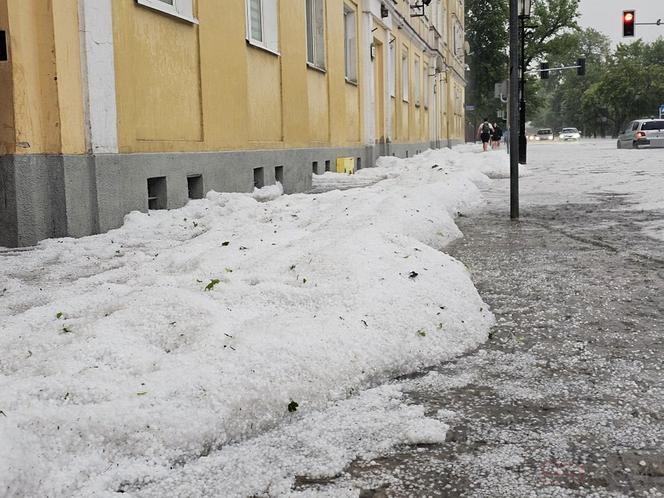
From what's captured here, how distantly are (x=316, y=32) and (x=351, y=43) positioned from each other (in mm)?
3204

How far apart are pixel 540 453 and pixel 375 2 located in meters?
18.0

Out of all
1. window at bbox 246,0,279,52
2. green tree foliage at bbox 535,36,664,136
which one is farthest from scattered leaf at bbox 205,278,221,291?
Answer: green tree foliage at bbox 535,36,664,136

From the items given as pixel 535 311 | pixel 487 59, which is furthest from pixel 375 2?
pixel 487 59

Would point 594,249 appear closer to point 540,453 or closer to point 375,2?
point 540,453

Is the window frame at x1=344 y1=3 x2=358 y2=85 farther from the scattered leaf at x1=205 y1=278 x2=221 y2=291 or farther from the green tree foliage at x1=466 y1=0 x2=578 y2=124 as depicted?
the green tree foliage at x1=466 y1=0 x2=578 y2=124

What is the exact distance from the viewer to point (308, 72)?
13.7 m

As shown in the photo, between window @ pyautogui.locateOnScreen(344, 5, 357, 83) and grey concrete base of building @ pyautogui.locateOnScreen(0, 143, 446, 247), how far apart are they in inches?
337

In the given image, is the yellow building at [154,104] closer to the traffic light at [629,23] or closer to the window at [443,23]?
the traffic light at [629,23]

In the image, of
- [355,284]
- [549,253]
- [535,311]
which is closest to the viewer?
[355,284]

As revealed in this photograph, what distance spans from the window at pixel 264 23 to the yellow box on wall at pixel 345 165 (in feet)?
13.9

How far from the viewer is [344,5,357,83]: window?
1759 cm

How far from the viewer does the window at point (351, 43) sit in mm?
17587

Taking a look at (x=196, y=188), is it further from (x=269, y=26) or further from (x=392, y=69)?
(x=392, y=69)

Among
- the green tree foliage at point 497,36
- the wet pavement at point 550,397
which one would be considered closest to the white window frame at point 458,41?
the green tree foliage at point 497,36
